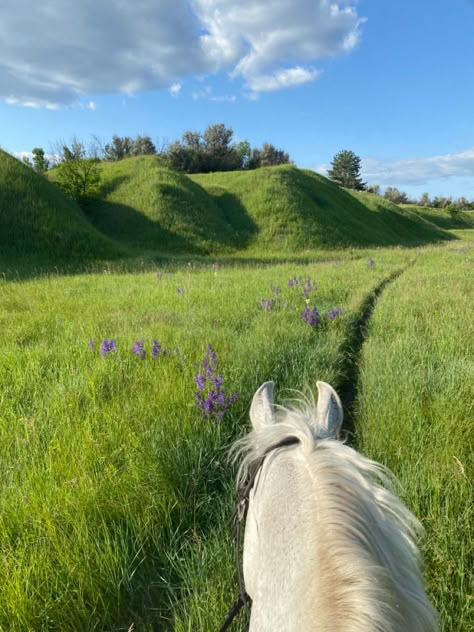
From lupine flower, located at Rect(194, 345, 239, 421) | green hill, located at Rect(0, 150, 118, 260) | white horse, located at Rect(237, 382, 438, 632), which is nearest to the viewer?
white horse, located at Rect(237, 382, 438, 632)

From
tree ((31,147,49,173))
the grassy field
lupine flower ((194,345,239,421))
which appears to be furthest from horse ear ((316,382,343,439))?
tree ((31,147,49,173))

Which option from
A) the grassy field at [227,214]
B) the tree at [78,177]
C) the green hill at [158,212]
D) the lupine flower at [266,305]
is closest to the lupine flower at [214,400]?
the lupine flower at [266,305]

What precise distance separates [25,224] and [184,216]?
372 inches

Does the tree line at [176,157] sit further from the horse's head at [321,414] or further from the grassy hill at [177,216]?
the horse's head at [321,414]

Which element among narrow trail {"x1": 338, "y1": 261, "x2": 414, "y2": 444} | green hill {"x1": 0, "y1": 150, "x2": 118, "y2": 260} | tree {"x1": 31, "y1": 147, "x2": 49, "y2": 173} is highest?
tree {"x1": 31, "y1": 147, "x2": 49, "y2": 173}

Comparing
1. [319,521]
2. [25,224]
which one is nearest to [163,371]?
[319,521]

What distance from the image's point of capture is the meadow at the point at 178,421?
1982 millimetres

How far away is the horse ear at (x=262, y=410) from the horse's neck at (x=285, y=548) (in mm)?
238

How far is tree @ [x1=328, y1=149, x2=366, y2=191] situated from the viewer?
271 ft

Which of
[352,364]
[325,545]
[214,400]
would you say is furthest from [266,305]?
[325,545]

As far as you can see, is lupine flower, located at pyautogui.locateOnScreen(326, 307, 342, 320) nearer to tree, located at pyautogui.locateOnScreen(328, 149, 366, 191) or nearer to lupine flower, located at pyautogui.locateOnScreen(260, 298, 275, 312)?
lupine flower, located at pyautogui.locateOnScreen(260, 298, 275, 312)

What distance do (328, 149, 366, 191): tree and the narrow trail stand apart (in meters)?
80.7

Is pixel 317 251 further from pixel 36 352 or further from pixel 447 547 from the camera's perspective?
pixel 447 547

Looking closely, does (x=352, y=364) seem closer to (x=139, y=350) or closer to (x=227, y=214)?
(x=139, y=350)
